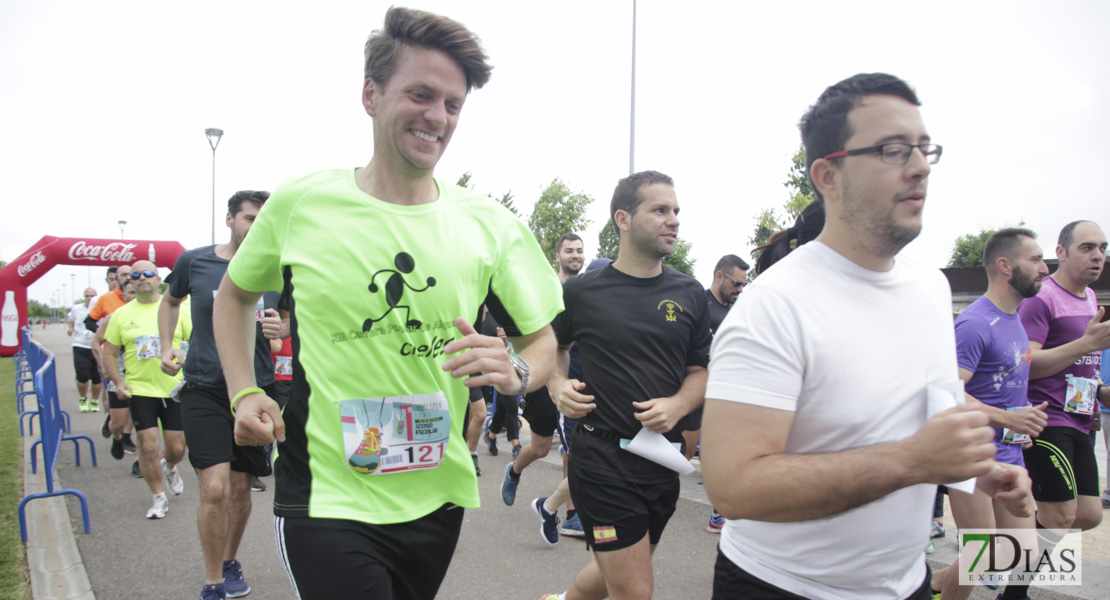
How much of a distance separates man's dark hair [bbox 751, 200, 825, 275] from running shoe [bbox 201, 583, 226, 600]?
3.37 metres

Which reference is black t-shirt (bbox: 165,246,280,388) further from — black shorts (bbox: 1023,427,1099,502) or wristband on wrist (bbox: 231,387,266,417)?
black shorts (bbox: 1023,427,1099,502)

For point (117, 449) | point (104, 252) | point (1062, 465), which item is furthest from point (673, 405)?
point (104, 252)

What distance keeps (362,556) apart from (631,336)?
6.20 feet

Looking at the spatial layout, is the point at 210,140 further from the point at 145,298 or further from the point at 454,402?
the point at 454,402

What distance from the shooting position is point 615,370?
3441 mm

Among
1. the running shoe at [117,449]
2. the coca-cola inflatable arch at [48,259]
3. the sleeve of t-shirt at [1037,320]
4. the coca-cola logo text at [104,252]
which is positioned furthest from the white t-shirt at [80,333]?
the sleeve of t-shirt at [1037,320]

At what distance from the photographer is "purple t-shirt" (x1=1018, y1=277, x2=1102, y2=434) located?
4.28 m

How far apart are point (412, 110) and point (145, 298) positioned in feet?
20.7

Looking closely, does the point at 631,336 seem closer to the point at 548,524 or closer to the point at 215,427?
the point at 548,524

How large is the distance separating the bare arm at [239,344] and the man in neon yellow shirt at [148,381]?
4.00 meters

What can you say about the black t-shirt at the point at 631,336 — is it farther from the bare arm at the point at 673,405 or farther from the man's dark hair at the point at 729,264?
the man's dark hair at the point at 729,264

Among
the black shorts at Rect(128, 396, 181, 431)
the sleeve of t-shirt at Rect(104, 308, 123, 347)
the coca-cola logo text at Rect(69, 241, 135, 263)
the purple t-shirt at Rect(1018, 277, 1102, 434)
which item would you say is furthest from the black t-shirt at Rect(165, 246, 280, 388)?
the coca-cola logo text at Rect(69, 241, 135, 263)

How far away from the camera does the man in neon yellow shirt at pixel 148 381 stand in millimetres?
5992

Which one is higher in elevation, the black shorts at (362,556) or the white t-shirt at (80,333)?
the black shorts at (362,556)
